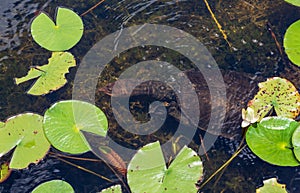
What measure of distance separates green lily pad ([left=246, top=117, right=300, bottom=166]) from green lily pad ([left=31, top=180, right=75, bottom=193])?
0.70 meters

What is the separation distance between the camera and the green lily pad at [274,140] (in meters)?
1.54

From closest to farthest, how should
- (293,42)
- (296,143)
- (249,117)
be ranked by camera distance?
1. (296,143)
2. (249,117)
3. (293,42)

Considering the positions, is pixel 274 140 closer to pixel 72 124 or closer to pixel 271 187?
pixel 271 187

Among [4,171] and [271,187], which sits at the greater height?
[4,171]

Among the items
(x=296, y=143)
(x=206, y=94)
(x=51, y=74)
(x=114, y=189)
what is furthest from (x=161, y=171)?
(x=51, y=74)

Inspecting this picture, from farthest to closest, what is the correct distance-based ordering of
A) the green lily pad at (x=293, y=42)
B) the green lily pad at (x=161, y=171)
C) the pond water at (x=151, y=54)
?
the green lily pad at (x=293, y=42) → the pond water at (x=151, y=54) → the green lily pad at (x=161, y=171)

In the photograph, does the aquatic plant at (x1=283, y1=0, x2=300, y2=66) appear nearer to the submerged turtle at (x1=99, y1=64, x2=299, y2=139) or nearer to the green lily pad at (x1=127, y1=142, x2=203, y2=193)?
the submerged turtle at (x1=99, y1=64, x2=299, y2=139)

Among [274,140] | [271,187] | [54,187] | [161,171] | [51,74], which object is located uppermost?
[51,74]

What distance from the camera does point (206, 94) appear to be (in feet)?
5.60

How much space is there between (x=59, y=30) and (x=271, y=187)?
1.09 m

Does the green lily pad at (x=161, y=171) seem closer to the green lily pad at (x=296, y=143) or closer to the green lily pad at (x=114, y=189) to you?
the green lily pad at (x=114, y=189)

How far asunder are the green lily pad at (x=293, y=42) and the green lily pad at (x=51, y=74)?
3.00 feet

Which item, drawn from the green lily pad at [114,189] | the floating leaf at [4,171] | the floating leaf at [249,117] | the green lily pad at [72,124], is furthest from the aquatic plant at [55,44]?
the floating leaf at [249,117]

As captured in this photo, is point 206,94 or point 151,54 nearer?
point 206,94
